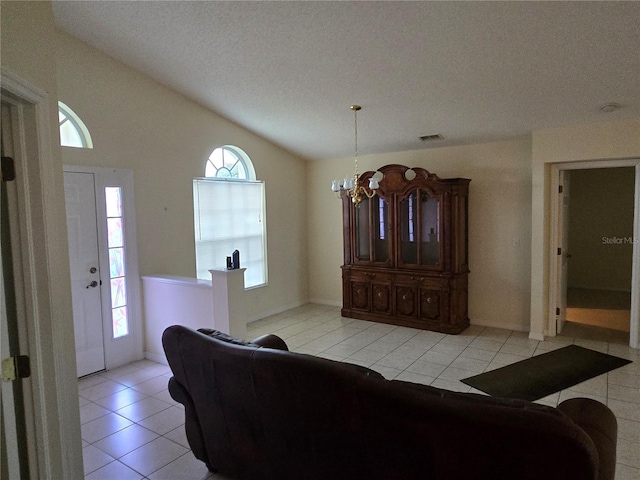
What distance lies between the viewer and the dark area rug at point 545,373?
351 cm

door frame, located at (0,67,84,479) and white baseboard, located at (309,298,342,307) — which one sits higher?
door frame, located at (0,67,84,479)

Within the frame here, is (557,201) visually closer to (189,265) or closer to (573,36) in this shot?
(573,36)

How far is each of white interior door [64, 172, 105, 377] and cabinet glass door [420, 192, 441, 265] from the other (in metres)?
3.73

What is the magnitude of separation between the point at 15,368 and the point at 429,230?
4.52 metres

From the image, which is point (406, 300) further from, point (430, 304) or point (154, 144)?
point (154, 144)

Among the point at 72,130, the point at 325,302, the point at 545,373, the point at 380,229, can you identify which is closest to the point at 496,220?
the point at 380,229

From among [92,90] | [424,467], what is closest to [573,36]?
[424,467]

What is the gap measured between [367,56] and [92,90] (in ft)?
8.79

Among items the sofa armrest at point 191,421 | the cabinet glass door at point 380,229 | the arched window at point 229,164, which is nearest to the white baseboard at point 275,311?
the cabinet glass door at point 380,229

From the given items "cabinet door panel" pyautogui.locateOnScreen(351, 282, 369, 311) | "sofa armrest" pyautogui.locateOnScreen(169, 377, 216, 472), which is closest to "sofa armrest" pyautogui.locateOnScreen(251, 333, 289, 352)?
"sofa armrest" pyautogui.locateOnScreen(169, 377, 216, 472)

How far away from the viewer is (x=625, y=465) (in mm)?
2488

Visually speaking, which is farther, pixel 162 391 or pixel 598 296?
pixel 598 296

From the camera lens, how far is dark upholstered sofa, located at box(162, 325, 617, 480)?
1.35 m

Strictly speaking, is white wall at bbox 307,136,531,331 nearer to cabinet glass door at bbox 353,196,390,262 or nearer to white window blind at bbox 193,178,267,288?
cabinet glass door at bbox 353,196,390,262
